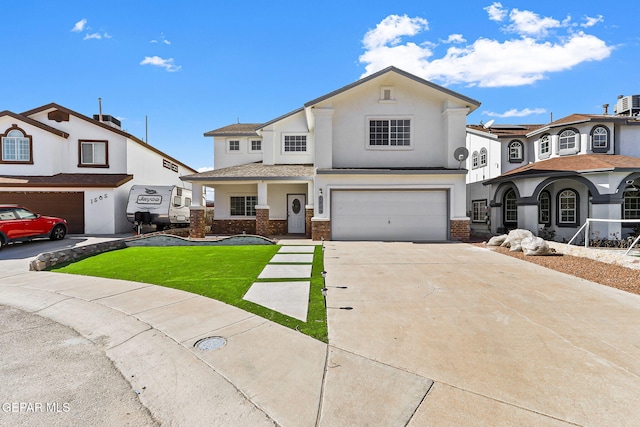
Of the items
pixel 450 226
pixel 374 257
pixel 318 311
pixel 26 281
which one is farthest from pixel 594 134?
pixel 26 281

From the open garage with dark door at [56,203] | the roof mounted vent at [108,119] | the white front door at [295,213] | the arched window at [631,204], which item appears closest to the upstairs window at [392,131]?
the white front door at [295,213]

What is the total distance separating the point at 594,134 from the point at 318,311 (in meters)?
21.6

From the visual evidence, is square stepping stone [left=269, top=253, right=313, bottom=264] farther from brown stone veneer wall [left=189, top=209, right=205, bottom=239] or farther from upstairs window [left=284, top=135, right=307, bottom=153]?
upstairs window [left=284, top=135, right=307, bottom=153]

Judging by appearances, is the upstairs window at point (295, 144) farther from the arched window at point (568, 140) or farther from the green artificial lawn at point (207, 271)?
the arched window at point (568, 140)

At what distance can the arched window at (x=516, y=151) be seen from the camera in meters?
20.2

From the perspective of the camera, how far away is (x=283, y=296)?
592cm

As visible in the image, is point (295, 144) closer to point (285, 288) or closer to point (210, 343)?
point (285, 288)

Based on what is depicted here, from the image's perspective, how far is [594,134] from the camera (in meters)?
18.0

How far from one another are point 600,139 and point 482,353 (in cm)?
2129

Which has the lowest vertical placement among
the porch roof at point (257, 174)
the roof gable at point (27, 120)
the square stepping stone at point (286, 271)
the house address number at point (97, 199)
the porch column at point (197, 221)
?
the square stepping stone at point (286, 271)

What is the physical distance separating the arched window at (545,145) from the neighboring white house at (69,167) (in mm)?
26257

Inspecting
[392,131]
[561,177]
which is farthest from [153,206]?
[561,177]

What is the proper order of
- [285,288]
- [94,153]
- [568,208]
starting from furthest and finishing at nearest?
[94,153]
[568,208]
[285,288]

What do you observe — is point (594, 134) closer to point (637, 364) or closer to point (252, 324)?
point (637, 364)
